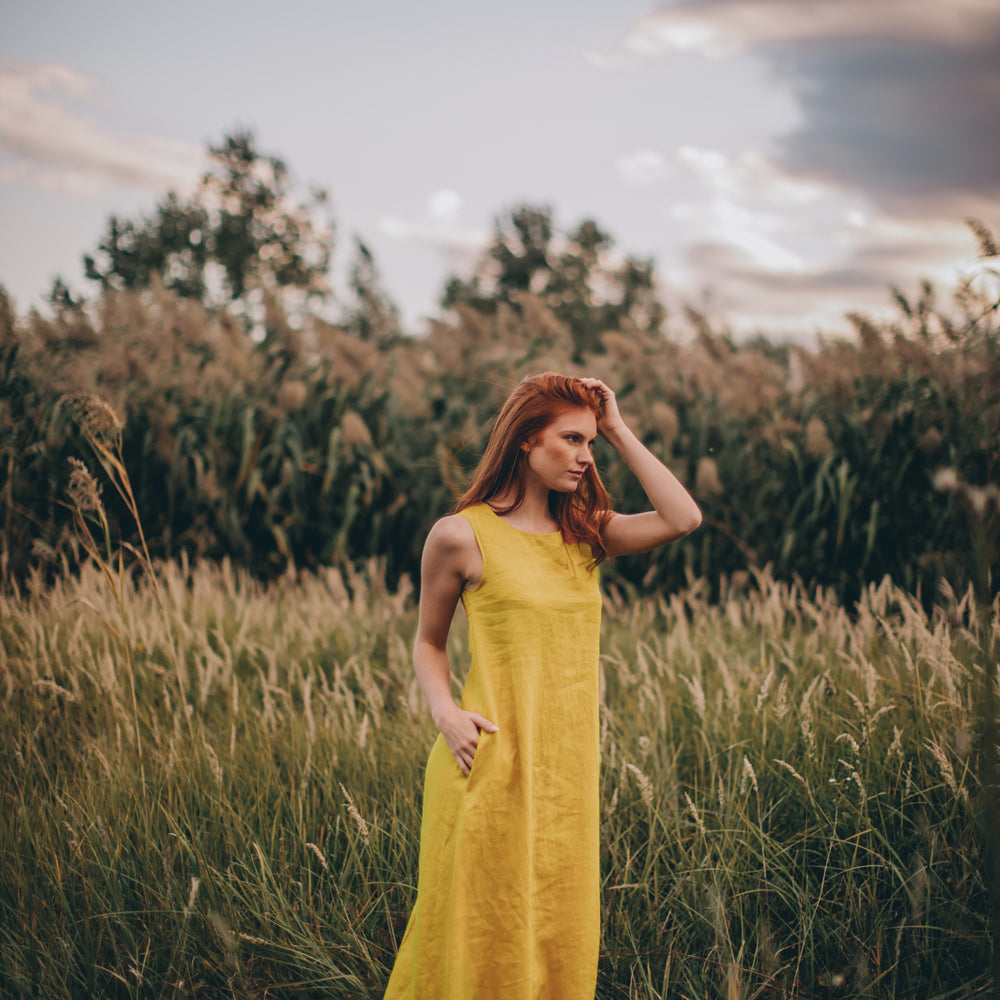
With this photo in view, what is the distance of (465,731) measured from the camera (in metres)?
1.59

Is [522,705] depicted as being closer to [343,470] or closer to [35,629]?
[35,629]

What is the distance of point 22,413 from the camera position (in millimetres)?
4898

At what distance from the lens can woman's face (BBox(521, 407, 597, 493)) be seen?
1.71 metres

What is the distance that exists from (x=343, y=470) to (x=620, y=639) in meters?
2.55

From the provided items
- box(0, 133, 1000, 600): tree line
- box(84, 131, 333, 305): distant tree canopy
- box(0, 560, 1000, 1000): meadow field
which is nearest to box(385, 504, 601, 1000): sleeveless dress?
box(0, 560, 1000, 1000): meadow field

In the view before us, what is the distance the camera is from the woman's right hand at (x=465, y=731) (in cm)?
159

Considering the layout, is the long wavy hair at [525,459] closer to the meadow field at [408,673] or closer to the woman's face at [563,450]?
the woman's face at [563,450]

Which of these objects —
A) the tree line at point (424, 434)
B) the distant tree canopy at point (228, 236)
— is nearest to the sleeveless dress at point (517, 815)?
the tree line at point (424, 434)

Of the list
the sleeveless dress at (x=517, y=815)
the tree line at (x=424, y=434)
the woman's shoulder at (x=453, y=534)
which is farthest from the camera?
the tree line at (x=424, y=434)

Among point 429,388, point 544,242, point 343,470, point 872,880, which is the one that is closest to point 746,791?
point 872,880

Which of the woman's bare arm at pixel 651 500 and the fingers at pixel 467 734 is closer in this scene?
the fingers at pixel 467 734

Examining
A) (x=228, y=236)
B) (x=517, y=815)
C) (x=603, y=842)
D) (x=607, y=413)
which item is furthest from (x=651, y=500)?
(x=228, y=236)

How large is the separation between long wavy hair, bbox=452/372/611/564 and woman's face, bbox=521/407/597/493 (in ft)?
0.06

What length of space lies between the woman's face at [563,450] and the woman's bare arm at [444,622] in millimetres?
212
